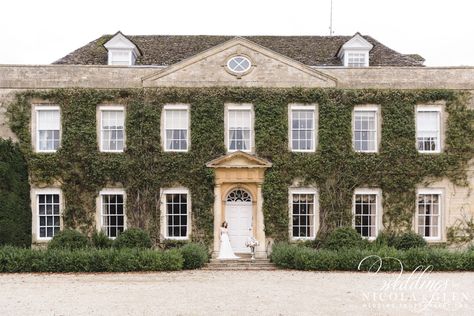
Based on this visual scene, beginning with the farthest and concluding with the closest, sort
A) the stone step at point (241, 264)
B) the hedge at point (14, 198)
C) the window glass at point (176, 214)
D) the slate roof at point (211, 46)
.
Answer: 1. the slate roof at point (211, 46)
2. the window glass at point (176, 214)
3. the hedge at point (14, 198)
4. the stone step at point (241, 264)

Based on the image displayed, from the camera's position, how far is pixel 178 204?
84.0ft

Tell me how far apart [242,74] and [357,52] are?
607cm

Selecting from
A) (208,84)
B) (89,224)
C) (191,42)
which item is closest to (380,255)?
(208,84)

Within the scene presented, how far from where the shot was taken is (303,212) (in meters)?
25.6

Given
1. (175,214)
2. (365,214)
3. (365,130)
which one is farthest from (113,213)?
(365,130)

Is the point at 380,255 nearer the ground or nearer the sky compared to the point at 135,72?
nearer the ground

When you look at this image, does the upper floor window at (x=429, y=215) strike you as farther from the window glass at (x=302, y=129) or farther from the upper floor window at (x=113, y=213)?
the upper floor window at (x=113, y=213)

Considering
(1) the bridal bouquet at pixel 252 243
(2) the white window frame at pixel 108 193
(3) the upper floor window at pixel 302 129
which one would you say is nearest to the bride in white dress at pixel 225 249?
(1) the bridal bouquet at pixel 252 243

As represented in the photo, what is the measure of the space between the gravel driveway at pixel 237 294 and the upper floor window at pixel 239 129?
684 cm

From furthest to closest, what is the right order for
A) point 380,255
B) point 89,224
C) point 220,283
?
1. point 89,224
2. point 380,255
3. point 220,283

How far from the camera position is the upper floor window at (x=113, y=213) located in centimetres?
2561

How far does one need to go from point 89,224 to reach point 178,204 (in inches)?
142

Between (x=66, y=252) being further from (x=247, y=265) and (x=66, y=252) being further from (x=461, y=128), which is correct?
(x=461, y=128)

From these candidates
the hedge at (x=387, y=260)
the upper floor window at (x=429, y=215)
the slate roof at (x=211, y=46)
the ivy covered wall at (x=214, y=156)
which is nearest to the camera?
the hedge at (x=387, y=260)
